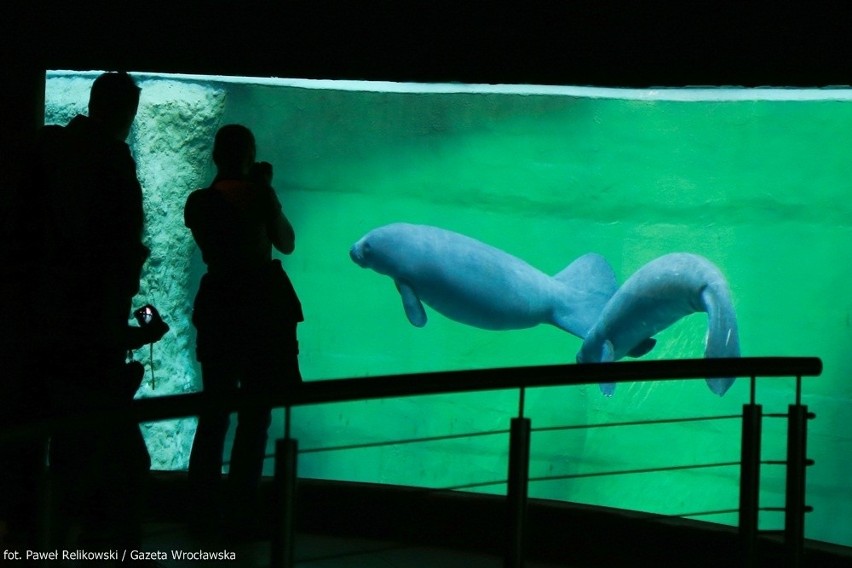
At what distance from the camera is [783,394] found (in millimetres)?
7109

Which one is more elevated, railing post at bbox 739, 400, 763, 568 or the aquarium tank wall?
the aquarium tank wall

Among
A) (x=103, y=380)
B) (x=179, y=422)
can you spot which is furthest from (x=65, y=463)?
(x=179, y=422)

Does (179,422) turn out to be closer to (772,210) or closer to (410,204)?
(410,204)

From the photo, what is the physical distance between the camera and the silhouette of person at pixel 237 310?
3.69m

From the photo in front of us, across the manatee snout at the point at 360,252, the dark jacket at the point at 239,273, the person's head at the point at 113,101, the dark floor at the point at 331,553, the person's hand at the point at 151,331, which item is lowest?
the dark floor at the point at 331,553

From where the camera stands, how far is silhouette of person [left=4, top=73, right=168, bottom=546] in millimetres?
Answer: 3008

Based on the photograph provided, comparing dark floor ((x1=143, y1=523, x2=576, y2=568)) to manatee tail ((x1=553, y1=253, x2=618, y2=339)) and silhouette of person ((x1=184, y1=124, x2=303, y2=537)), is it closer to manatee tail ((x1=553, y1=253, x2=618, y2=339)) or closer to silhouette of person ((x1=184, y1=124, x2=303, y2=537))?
silhouette of person ((x1=184, y1=124, x2=303, y2=537))

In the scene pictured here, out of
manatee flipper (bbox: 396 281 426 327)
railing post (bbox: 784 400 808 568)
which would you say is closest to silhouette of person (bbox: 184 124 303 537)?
railing post (bbox: 784 400 808 568)

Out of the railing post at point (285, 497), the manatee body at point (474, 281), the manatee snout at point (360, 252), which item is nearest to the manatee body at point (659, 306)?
the manatee body at point (474, 281)

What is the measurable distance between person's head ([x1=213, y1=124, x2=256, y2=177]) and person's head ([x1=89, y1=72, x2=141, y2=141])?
61 centimetres

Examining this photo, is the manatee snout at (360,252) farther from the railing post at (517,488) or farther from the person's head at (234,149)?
the railing post at (517,488)

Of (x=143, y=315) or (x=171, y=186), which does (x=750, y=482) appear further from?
(x=171, y=186)

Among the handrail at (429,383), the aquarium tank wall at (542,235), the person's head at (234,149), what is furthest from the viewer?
the aquarium tank wall at (542,235)

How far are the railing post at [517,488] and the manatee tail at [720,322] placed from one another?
11.2ft
